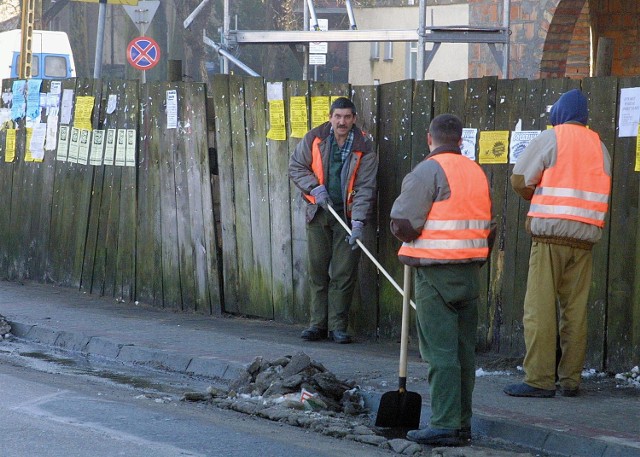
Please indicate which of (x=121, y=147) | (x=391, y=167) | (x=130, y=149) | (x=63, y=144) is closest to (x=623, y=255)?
(x=391, y=167)

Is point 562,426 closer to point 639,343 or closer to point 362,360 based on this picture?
point 639,343

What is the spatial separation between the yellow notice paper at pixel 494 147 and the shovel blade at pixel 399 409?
7.89 ft

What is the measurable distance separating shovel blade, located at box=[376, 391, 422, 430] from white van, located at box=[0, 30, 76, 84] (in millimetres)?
21610

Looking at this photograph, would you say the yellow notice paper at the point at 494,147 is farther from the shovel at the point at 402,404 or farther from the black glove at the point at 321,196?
the shovel at the point at 402,404

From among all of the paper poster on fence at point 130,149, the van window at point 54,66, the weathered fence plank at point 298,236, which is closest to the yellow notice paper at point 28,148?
the paper poster on fence at point 130,149

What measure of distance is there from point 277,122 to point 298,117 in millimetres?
235

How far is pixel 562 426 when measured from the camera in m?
6.88

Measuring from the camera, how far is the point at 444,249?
265 inches

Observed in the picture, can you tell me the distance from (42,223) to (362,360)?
5415 millimetres

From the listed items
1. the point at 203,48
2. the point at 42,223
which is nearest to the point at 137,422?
the point at 42,223

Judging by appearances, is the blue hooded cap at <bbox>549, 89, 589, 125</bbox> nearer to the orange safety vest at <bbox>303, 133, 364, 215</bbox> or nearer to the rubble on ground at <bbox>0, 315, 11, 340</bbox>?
the orange safety vest at <bbox>303, 133, 364, 215</bbox>

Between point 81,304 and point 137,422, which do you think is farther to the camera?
point 81,304

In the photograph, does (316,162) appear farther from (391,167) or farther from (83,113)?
(83,113)

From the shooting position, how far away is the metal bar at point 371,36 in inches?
585
